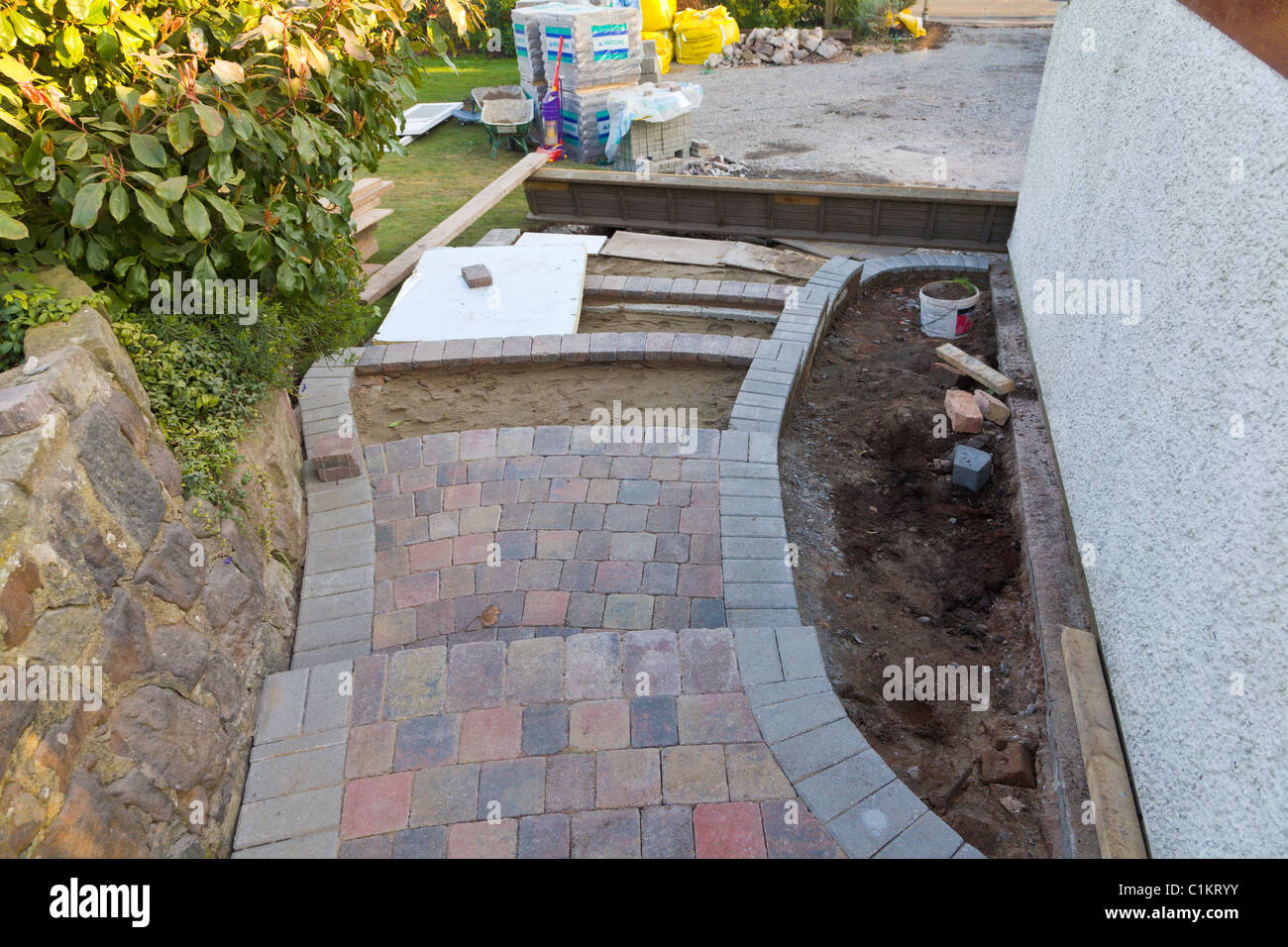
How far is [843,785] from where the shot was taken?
10.5 feet

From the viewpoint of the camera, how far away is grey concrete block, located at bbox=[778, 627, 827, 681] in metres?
3.62

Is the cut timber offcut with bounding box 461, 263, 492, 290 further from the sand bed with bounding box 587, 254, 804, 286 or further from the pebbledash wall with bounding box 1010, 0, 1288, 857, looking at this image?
the pebbledash wall with bounding box 1010, 0, 1288, 857

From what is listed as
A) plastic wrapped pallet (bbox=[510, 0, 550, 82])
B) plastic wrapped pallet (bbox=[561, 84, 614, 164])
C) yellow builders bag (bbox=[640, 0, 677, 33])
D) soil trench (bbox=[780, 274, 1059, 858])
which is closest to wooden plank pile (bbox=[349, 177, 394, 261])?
plastic wrapped pallet (bbox=[561, 84, 614, 164])

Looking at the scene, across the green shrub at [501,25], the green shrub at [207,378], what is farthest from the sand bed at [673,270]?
the green shrub at [501,25]

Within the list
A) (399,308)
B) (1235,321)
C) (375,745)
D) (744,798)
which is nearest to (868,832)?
(744,798)

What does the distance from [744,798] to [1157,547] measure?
207 centimetres

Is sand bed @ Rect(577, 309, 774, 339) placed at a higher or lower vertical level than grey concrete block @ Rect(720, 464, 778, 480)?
lower

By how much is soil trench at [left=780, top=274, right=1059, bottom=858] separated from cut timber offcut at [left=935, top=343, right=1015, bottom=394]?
7.6 inches

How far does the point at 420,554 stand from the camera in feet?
15.1

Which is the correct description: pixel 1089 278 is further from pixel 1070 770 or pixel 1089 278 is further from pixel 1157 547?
pixel 1070 770

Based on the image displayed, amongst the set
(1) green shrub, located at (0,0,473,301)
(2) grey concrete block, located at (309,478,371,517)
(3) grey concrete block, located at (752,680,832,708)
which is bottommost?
(2) grey concrete block, located at (309,478,371,517)

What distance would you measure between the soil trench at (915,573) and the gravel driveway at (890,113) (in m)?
6.48

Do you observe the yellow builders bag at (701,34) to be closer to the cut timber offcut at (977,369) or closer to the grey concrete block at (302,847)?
the cut timber offcut at (977,369)

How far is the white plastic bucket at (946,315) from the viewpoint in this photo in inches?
292
